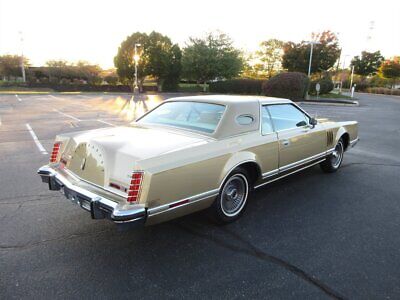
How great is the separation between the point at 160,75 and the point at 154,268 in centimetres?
4197

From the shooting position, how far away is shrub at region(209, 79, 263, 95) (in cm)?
3797

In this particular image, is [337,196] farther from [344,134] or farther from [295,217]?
[344,134]

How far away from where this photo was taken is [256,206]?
422cm

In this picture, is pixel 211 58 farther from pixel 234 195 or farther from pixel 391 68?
pixel 234 195

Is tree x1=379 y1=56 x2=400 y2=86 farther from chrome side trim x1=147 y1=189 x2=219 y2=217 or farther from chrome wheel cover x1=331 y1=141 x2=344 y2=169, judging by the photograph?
chrome side trim x1=147 y1=189 x2=219 y2=217

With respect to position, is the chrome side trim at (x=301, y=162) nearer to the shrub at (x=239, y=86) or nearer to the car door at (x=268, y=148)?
the car door at (x=268, y=148)

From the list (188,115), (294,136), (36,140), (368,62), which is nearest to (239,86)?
(368,62)

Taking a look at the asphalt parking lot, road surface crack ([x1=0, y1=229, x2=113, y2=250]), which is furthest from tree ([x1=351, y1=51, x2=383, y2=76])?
road surface crack ([x1=0, y1=229, x2=113, y2=250])

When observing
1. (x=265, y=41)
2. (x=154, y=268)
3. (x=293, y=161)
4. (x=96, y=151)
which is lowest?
(x=154, y=268)

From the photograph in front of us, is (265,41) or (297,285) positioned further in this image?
(265,41)

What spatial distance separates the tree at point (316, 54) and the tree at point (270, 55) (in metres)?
9.78

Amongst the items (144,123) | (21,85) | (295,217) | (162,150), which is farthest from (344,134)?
(21,85)

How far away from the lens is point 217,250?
313 cm

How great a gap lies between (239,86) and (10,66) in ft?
118
